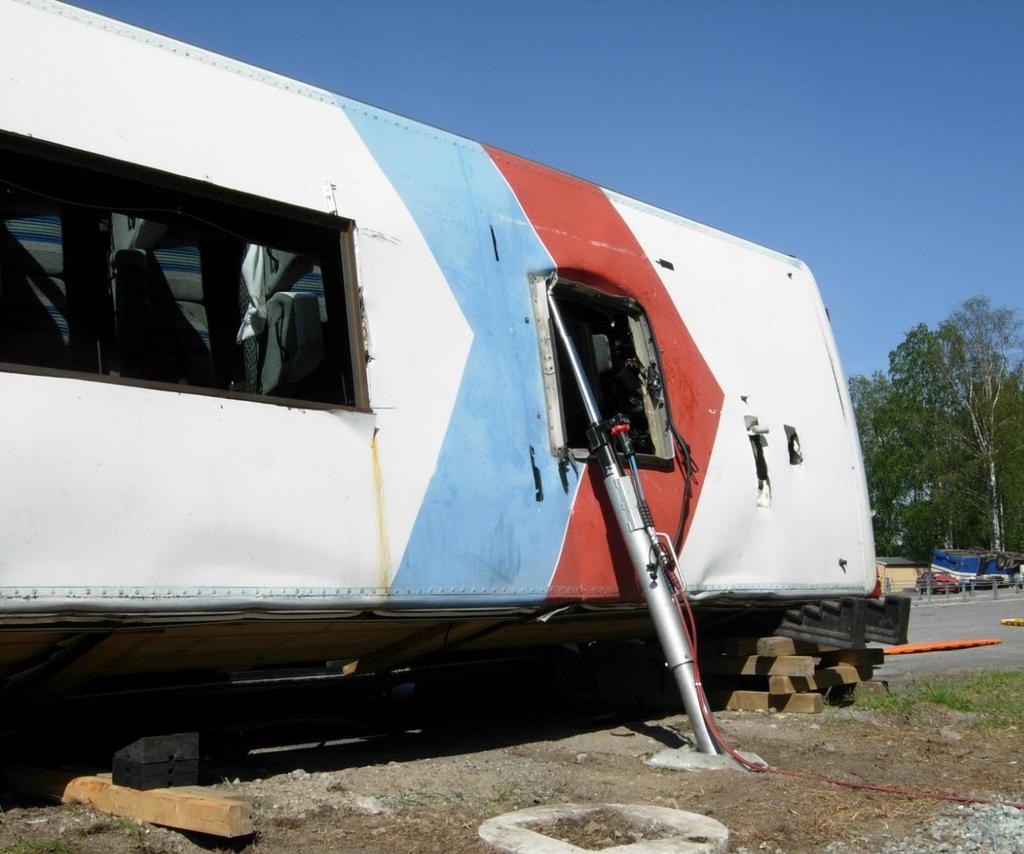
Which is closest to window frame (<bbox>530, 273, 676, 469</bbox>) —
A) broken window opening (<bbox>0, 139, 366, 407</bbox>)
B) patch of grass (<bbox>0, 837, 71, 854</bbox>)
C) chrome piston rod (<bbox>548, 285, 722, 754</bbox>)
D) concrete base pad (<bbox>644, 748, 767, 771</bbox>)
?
chrome piston rod (<bbox>548, 285, 722, 754</bbox>)

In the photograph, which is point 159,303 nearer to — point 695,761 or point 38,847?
point 38,847

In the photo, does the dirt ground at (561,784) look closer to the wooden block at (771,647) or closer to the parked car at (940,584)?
the wooden block at (771,647)

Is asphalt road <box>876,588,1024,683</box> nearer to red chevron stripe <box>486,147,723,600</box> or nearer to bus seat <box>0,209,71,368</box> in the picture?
red chevron stripe <box>486,147,723,600</box>

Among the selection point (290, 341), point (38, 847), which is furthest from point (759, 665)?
point (38, 847)

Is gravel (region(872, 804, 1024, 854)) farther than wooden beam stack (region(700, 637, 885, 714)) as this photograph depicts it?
No

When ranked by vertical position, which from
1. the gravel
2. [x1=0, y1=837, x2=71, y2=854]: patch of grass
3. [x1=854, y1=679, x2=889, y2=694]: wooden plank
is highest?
[x1=0, y1=837, x2=71, y2=854]: patch of grass

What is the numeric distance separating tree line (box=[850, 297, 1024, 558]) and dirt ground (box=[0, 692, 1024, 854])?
41942 mm

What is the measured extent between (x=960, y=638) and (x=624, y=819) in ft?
42.7

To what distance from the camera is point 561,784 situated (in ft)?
16.0

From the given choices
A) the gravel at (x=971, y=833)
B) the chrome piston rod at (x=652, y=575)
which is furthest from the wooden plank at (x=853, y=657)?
the gravel at (x=971, y=833)

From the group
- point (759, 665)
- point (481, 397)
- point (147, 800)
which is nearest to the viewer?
point (147, 800)

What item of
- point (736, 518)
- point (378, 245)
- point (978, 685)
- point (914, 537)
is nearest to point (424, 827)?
point (378, 245)

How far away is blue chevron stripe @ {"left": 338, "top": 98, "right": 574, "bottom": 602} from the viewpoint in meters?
4.91

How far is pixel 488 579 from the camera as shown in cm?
501
